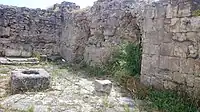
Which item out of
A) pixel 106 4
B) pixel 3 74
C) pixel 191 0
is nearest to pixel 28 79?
pixel 3 74

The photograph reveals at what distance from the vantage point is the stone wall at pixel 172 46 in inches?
209

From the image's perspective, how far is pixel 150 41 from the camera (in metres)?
6.55

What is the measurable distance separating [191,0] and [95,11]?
5.00 meters

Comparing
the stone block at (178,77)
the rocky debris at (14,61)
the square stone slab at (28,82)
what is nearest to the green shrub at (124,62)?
the stone block at (178,77)

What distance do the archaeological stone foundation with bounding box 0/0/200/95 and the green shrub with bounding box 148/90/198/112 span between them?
0.74 feet

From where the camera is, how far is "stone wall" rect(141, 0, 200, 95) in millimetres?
5297

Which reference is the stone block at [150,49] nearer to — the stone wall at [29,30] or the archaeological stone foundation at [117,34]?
the archaeological stone foundation at [117,34]

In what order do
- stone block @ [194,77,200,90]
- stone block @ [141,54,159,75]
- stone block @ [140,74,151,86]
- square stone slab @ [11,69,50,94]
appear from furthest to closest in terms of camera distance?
stone block @ [140,74,151,86]
stone block @ [141,54,159,75]
square stone slab @ [11,69,50,94]
stone block @ [194,77,200,90]

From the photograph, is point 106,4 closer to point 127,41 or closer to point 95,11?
point 95,11

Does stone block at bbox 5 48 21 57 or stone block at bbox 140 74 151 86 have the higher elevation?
stone block at bbox 5 48 21 57

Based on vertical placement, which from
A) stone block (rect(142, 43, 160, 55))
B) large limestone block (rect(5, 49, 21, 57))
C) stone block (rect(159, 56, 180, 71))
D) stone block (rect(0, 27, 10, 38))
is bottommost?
large limestone block (rect(5, 49, 21, 57))

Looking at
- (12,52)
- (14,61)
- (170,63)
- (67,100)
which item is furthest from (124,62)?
(12,52)

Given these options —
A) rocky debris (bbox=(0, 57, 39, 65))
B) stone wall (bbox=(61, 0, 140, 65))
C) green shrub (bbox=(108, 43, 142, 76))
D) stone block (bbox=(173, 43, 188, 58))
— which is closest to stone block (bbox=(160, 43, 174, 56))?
stone block (bbox=(173, 43, 188, 58))

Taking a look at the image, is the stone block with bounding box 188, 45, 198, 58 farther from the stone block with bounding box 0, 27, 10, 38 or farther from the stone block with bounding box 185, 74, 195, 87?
the stone block with bounding box 0, 27, 10, 38
